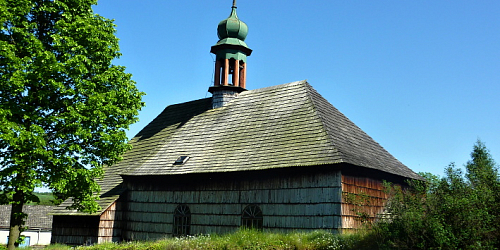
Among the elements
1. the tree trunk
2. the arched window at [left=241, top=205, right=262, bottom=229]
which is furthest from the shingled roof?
the tree trunk

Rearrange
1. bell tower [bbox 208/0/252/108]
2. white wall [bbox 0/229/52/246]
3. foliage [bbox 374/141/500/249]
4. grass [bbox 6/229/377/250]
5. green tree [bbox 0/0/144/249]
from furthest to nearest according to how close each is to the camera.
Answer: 1. white wall [bbox 0/229/52/246]
2. bell tower [bbox 208/0/252/108]
3. green tree [bbox 0/0/144/249]
4. grass [bbox 6/229/377/250]
5. foliage [bbox 374/141/500/249]

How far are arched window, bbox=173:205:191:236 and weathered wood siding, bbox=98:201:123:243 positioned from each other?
3.85 meters

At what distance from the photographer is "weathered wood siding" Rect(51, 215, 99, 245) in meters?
24.3

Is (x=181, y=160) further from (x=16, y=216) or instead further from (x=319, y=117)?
(x=16, y=216)

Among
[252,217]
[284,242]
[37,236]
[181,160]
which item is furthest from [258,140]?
[37,236]

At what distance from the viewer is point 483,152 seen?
1671 inches

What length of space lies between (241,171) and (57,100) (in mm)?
8174

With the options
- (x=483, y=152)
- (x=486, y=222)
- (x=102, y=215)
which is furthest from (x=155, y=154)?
(x=483, y=152)

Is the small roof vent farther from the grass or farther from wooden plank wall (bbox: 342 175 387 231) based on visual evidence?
wooden plank wall (bbox: 342 175 387 231)

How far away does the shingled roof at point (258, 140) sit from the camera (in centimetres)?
1961

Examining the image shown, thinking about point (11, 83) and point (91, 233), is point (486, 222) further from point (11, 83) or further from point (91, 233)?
point (91, 233)

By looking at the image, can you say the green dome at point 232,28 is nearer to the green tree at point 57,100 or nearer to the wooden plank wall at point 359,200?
the green tree at point 57,100

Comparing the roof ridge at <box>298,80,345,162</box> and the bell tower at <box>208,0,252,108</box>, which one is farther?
the bell tower at <box>208,0,252,108</box>

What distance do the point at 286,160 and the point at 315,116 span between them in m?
2.93
